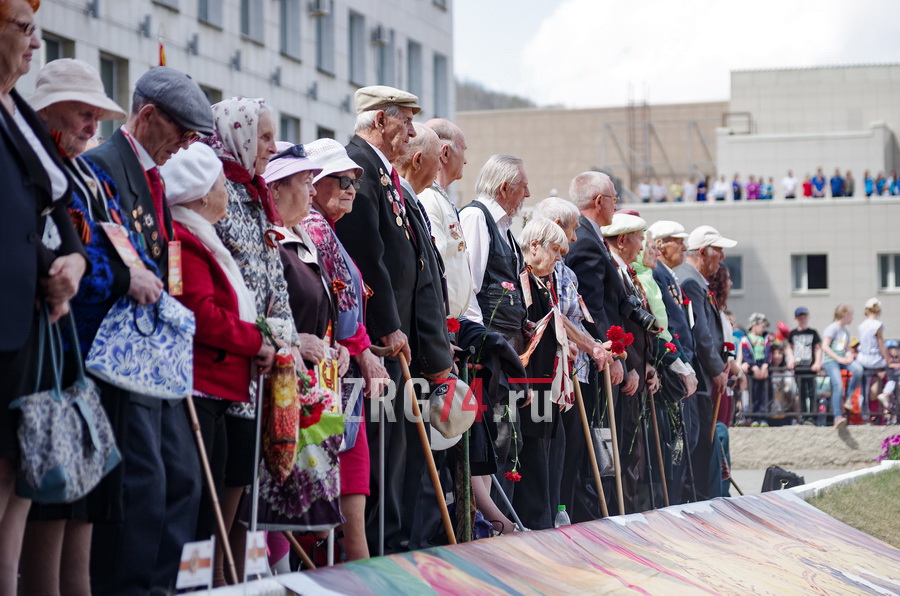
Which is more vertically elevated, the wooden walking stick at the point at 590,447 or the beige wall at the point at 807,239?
the beige wall at the point at 807,239

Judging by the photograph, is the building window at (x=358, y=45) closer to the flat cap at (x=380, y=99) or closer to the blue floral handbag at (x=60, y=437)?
the flat cap at (x=380, y=99)

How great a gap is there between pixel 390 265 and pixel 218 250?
154 centimetres

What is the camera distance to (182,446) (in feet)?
14.6

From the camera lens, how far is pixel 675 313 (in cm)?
1061

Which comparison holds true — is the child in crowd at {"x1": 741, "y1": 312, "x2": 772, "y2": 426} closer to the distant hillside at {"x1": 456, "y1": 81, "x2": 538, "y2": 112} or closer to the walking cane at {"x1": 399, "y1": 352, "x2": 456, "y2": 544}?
the walking cane at {"x1": 399, "y1": 352, "x2": 456, "y2": 544}

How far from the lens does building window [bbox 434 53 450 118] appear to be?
3703 centimetres

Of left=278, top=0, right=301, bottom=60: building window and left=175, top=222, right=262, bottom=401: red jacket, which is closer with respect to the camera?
left=175, top=222, right=262, bottom=401: red jacket

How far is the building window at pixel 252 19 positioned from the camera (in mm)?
27714

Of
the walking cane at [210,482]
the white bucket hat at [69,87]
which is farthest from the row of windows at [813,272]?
the white bucket hat at [69,87]

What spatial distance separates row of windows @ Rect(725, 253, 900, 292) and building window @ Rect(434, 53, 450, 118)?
37.1ft

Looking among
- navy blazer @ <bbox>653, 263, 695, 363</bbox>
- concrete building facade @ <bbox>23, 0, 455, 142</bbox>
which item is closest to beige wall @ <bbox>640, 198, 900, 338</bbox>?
concrete building facade @ <bbox>23, 0, 455, 142</bbox>

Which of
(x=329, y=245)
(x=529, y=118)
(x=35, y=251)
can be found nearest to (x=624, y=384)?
(x=329, y=245)

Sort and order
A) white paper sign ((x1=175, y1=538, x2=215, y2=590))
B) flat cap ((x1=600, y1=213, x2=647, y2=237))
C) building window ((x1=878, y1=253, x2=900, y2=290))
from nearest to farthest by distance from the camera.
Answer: white paper sign ((x1=175, y1=538, x2=215, y2=590)) < flat cap ((x1=600, y1=213, x2=647, y2=237)) < building window ((x1=878, y1=253, x2=900, y2=290))

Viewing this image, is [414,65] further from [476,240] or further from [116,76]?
[476,240]
